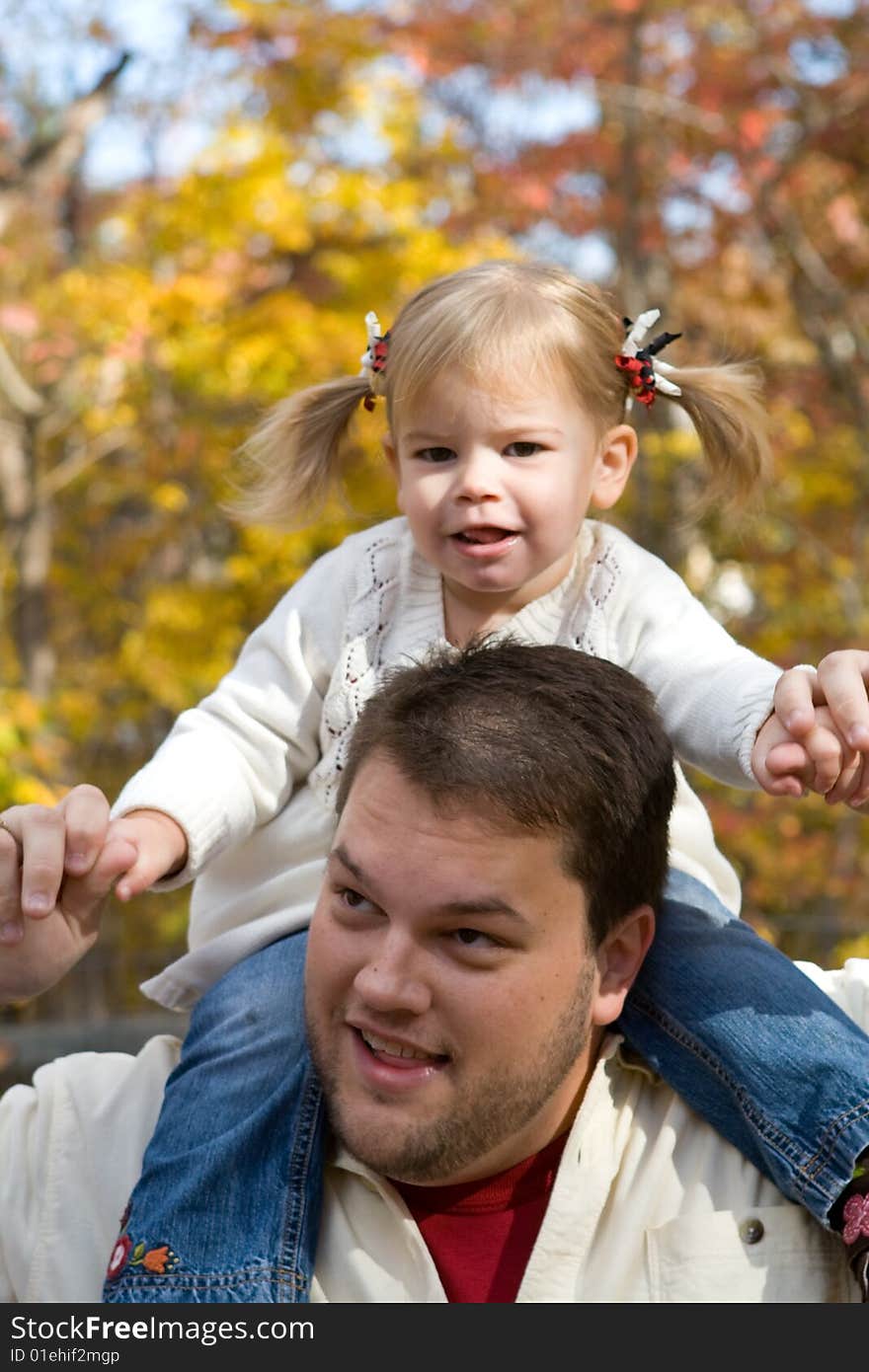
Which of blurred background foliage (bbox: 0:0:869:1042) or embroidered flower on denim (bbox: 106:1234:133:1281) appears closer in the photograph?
embroidered flower on denim (bbox: 106:1234:133:1281)

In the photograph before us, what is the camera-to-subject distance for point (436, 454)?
7.92 feet

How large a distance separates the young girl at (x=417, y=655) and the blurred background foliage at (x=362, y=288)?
3240mm

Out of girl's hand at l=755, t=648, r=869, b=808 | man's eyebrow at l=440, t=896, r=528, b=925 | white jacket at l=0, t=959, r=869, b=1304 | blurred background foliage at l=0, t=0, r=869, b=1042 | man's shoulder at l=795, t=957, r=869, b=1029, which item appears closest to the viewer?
girl's hand at l=755, t=648, r=869, b=808

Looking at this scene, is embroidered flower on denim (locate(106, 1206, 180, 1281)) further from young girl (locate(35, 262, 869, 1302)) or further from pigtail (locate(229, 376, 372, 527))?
pigtail (locate(229, 376, 372, 527))

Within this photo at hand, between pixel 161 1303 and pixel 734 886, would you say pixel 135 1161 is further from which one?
pixel 734 886

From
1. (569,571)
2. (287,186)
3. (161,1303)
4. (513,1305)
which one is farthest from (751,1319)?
(287,186)

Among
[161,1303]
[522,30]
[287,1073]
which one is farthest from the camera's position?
[522,30]

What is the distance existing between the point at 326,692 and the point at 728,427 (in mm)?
803

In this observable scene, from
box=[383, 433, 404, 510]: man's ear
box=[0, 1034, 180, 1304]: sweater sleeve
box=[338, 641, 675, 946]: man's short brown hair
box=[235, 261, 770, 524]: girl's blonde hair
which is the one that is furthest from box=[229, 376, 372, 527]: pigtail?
box=[0, 1034, 180, 1304]: sweater sleeve

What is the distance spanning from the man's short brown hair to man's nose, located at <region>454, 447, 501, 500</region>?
0.82 ft

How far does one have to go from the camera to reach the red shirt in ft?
6.79

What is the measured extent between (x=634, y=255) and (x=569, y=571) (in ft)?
15.7

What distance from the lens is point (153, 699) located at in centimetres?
779

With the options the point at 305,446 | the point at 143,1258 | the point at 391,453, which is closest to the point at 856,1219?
the point at 143,1258
